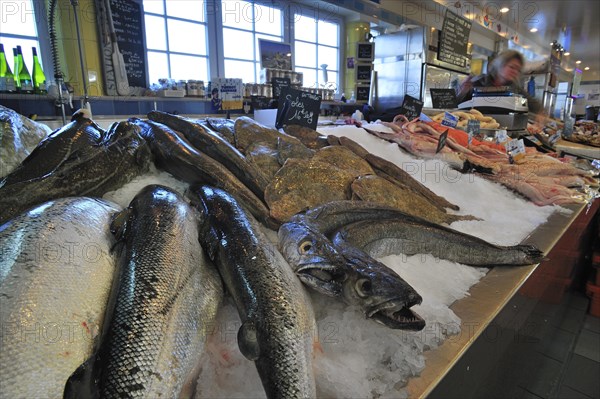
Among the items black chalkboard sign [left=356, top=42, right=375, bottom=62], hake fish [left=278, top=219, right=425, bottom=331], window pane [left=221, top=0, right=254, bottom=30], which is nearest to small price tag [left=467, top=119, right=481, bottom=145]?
hake fish [left=278, top=219, right=425, bottom=331]

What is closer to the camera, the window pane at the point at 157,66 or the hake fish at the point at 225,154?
the hake fish at the point at 225,154

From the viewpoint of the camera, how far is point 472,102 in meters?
5.53

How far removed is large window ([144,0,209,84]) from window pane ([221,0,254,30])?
0.58 meters

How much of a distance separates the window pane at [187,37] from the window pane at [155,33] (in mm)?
168

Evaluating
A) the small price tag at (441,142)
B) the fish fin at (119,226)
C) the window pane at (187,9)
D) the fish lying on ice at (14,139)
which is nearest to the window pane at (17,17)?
the window pane at (187,9)

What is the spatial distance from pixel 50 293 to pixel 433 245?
1.37m

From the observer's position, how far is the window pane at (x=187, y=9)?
762 cm

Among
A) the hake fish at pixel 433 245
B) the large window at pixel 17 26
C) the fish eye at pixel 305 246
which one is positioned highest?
the large window at pixel 17 26

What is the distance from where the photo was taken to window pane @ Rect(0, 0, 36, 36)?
5.61m

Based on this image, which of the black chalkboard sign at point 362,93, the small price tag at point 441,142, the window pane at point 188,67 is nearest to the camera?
the small price tag at point 441,142

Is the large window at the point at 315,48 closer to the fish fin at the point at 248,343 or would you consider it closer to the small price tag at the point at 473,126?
the small price tag at the point at 473,126

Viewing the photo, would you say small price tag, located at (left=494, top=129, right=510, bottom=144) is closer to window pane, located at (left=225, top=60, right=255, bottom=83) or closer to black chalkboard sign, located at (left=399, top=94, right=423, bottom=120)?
black chalkboard sign, located at (left=399, top=94, right=423, bottom=120)

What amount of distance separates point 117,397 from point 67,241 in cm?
52

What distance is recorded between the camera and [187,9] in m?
7.85
